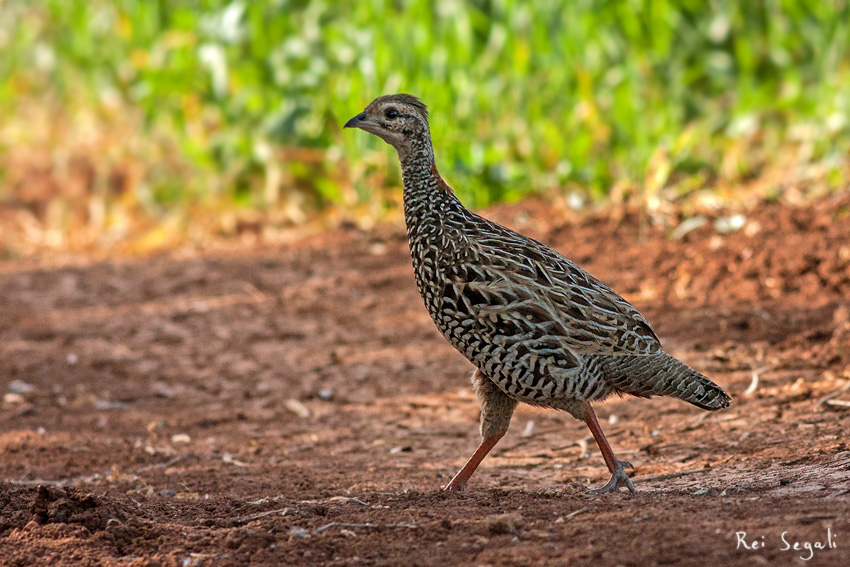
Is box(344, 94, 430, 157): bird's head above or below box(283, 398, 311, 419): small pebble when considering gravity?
above

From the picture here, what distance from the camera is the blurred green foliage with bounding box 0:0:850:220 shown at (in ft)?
28.9

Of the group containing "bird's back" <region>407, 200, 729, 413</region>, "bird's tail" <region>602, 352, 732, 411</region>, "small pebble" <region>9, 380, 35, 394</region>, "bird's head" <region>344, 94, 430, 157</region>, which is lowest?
"small pebble" <region>9, 380, 35, 394</region>

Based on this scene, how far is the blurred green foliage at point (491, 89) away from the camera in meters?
8.82

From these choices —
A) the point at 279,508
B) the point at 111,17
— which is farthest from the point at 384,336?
the point at 111,17

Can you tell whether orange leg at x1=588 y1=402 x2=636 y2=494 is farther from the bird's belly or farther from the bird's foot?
the bird's belly

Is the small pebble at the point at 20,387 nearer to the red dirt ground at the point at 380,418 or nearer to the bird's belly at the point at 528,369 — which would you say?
the red dirt ground at the point at 380,418

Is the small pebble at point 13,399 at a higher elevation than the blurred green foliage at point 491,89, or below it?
below

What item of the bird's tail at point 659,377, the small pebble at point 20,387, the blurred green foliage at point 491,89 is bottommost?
the small pebble at point 20,387

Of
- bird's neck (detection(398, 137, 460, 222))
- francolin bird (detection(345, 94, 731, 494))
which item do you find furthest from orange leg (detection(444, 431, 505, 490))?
bird's neck (detection(398, 137, 460, 222))

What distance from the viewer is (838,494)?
3.32 meters

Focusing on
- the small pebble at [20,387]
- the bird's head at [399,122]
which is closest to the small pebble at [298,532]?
the bird's head at [399,122]

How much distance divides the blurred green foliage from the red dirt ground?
32.8 inches

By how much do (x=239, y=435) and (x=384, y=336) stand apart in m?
1.62

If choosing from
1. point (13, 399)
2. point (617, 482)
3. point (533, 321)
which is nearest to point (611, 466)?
point (617, 482)
